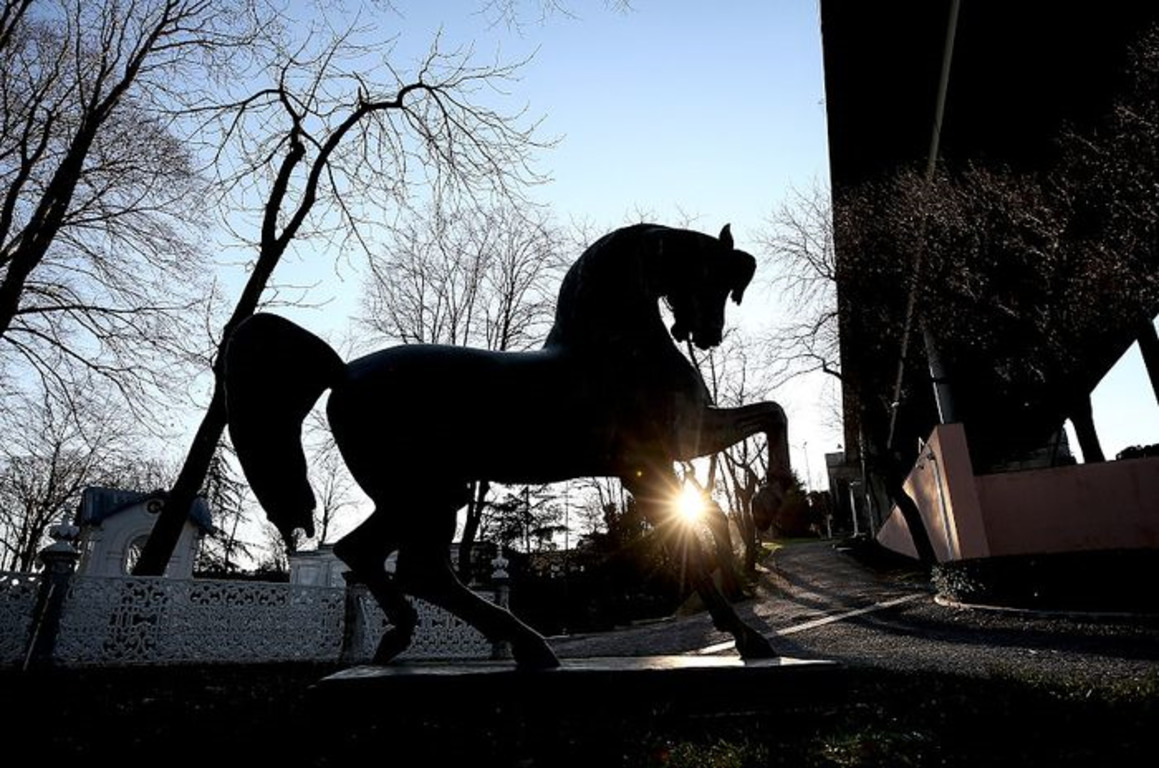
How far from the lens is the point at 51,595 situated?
9.25m

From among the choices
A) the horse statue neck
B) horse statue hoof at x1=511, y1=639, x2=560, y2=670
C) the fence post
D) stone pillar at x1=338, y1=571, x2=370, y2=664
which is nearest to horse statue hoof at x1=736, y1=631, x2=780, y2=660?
horse statue hoof at x1=511, y1=639, x2=560, y2=670

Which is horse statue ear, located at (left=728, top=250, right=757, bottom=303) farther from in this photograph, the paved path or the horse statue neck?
the paved path

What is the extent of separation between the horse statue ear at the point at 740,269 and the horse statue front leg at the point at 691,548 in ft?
4.01

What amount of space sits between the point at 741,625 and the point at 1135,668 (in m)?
4.61

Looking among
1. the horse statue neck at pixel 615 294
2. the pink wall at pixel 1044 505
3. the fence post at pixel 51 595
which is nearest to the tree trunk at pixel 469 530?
the fence post at pixel 51 595

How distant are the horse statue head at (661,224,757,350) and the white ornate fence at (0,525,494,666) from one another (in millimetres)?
9440

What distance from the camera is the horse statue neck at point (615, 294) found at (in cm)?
363

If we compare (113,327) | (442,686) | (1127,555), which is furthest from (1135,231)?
(113,327)

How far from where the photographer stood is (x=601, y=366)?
3.52m

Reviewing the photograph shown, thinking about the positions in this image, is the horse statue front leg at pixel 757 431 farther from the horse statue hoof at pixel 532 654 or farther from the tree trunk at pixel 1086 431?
the tree trunk at pixel 1086 431

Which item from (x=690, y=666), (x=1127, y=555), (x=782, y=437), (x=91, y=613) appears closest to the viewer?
(x=690, y=666)

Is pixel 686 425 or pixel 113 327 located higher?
pixel 113 327

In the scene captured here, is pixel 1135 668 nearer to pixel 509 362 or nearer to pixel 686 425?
pixel 686 425

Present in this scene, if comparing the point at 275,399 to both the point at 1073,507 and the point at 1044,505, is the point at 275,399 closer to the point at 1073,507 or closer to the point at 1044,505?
the point at 1044,505
